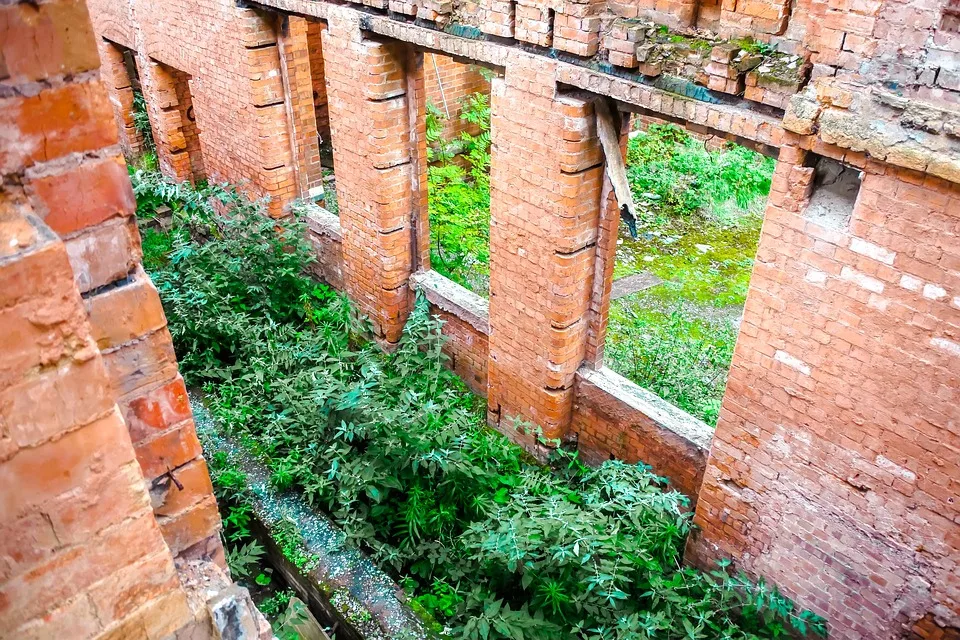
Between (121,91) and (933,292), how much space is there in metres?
9.76

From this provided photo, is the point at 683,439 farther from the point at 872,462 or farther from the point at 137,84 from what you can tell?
the point at 137,84

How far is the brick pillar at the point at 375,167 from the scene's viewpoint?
571 cm

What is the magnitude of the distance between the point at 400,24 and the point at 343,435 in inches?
119

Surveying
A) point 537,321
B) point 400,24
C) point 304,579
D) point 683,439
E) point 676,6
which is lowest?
point 304,579

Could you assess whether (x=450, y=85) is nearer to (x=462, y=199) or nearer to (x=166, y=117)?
(x=462, y=199)

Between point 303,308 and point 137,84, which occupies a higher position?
point 137,84

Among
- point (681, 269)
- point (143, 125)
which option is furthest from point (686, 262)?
point (143, 125)

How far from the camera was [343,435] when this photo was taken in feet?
17.3

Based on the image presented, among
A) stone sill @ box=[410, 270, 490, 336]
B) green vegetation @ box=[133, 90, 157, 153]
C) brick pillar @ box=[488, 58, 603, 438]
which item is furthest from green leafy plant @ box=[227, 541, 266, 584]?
green vegetation @ box=[133, 90, 157, 153]

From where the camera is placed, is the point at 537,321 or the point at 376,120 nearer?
the point at 537,321

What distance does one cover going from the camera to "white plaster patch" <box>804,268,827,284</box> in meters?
3.45

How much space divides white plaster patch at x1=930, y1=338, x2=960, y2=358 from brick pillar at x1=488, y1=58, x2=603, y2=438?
2.19 metres

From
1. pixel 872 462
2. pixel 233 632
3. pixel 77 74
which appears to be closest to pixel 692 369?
pixel 872 462

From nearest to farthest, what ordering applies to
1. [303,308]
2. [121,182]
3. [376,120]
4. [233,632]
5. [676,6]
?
1. [121,182]
2. [233,632]
3. [676,6]
4. [376,120]
5. [303,308]
